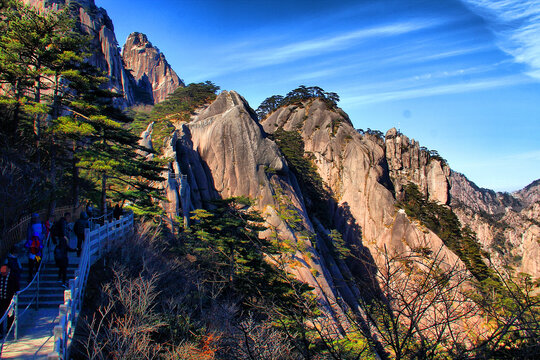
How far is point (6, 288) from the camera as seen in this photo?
747cm

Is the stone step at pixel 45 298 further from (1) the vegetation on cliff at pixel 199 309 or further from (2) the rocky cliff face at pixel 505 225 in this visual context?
(2) the rocky cliff face at pixel 505 225

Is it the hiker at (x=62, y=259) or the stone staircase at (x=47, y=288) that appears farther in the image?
the hiker at (x=62, y=259)

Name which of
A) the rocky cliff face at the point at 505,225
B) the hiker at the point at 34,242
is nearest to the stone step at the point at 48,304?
the hiker at the point at 34,242

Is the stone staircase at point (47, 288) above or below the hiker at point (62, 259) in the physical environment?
below

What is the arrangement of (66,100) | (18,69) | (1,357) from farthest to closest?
(66,100) < (18,69) < (1,357)

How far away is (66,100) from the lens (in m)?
16.5

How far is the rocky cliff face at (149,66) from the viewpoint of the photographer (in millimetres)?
108562

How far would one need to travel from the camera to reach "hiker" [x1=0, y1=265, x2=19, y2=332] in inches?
288

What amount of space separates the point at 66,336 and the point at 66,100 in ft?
44.3

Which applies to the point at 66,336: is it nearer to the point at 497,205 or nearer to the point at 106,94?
the point at 106,94

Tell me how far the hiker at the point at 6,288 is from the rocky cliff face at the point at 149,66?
10888 cm

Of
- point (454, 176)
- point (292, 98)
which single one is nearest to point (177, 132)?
point (292, 98)

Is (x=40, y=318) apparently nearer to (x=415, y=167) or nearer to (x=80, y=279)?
(x=80, y=279)

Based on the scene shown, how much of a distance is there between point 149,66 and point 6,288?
4621 inches
